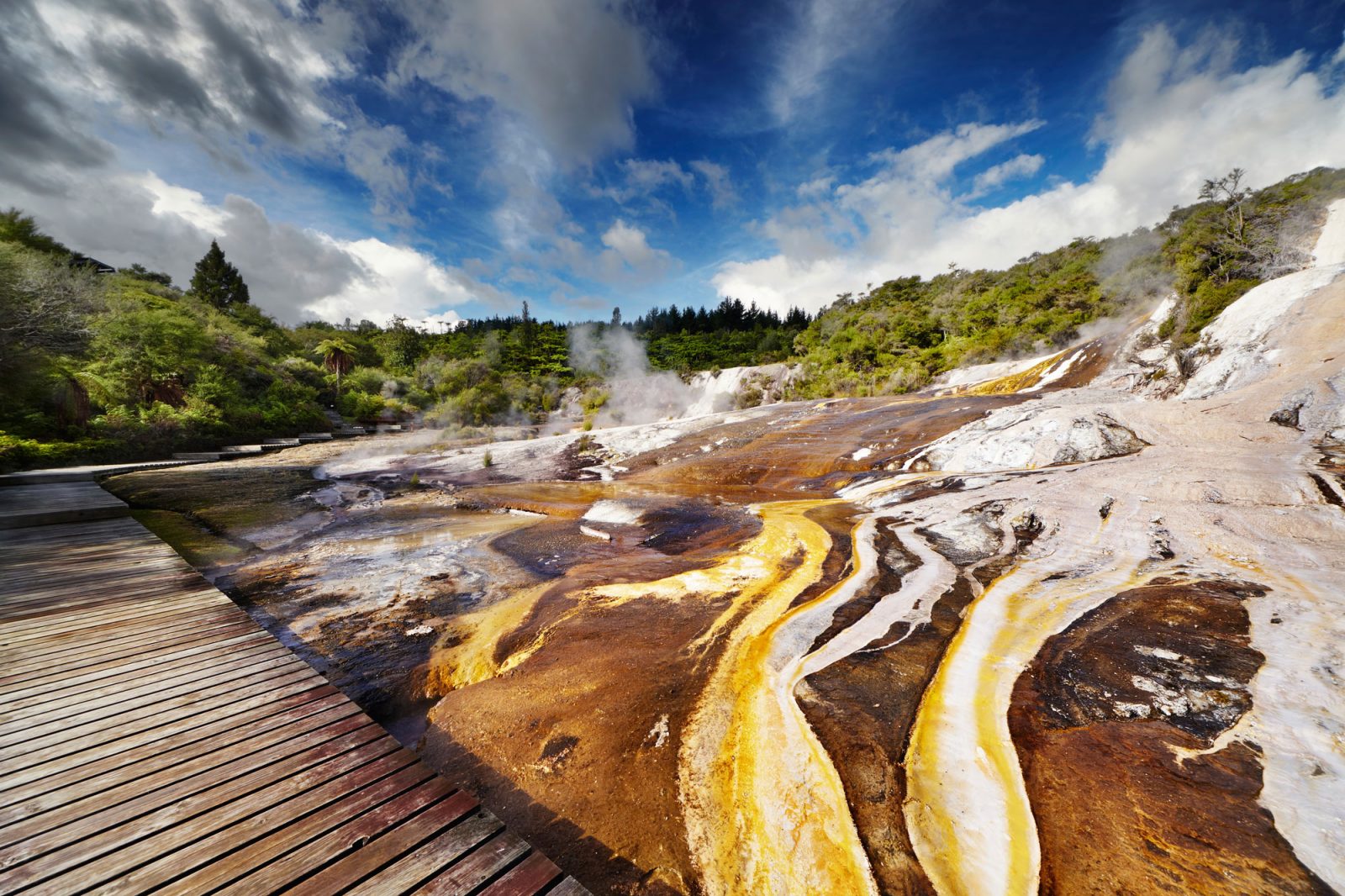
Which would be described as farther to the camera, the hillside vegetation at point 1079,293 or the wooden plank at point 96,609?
the hillside vegetation at point 1079,293

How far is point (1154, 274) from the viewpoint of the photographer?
95.9 ft

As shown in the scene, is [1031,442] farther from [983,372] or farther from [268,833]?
[983,372]

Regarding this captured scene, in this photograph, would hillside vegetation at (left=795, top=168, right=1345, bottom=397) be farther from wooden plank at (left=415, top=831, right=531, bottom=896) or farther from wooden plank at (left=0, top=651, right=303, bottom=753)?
wooden plank at (left=0, top=651, right=303, bottom=753)

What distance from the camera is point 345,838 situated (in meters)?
2.03

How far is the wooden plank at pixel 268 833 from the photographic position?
179cm

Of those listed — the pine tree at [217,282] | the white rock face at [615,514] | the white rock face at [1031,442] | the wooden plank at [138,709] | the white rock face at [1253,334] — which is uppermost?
the pine tree at [217,282]

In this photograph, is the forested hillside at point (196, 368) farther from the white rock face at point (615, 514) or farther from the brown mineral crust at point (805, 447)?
the brown mineral crust at point (805, 447)

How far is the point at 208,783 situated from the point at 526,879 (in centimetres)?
184

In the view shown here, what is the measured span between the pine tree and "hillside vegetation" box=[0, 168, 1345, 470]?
0.64 ft

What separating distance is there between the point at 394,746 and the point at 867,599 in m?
5.14

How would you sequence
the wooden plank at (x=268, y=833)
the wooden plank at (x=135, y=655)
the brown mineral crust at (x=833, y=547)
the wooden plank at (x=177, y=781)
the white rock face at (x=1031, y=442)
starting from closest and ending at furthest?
the wooden plank at (x=268, y=833)
the wooden plank at (x=177, y=781)
the wooden plank at (x=135, y=655)
the brown mineral crust at (x=833, y=547)
the white rock face at (x=1031, y=442)

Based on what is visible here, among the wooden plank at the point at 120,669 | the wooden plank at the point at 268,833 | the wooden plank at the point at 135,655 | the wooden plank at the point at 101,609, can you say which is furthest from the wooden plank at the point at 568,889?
the wooden plank at the point at 101,609

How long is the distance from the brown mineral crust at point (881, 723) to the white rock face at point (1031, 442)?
328 inches

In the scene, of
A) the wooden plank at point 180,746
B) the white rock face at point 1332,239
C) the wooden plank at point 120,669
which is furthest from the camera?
the white rock face at point 1332,239
